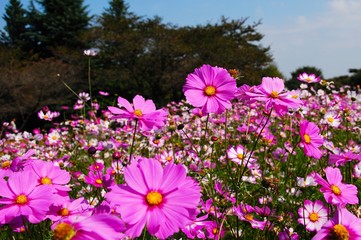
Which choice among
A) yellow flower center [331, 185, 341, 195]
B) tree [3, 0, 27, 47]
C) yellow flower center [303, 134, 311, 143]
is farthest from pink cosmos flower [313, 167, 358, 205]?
tree [3, 0, 27, 47]

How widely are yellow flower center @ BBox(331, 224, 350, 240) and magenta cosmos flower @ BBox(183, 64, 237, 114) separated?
1.32 feet

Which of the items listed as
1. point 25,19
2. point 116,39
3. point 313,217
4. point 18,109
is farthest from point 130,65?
point 313,217

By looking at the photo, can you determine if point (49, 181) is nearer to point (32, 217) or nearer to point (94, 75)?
point (32, 217)

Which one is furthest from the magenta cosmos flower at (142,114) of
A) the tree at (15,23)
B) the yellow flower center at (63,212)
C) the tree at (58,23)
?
the tree at (15,23)

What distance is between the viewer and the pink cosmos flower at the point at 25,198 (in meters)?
0.68

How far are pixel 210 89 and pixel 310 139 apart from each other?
14.0 inches

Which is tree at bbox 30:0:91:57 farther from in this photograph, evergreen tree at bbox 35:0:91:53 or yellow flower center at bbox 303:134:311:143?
yellow flower center at bbox 303:134:311:143

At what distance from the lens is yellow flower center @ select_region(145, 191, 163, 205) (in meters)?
0.62

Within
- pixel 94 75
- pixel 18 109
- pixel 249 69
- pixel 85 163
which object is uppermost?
pixel 249 69

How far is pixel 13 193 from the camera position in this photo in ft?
2.40

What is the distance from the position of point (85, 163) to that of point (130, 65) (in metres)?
11.2

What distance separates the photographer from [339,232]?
601mm

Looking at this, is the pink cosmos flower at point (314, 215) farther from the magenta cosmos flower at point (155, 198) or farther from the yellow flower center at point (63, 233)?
the yellow flower center at point (63, 233)

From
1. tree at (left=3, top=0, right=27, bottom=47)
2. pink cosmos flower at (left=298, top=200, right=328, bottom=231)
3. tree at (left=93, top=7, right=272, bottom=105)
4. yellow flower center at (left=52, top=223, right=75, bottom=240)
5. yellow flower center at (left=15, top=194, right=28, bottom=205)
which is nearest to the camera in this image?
yellow flower center at (left=52, top=223, right=75, bottom=240)
